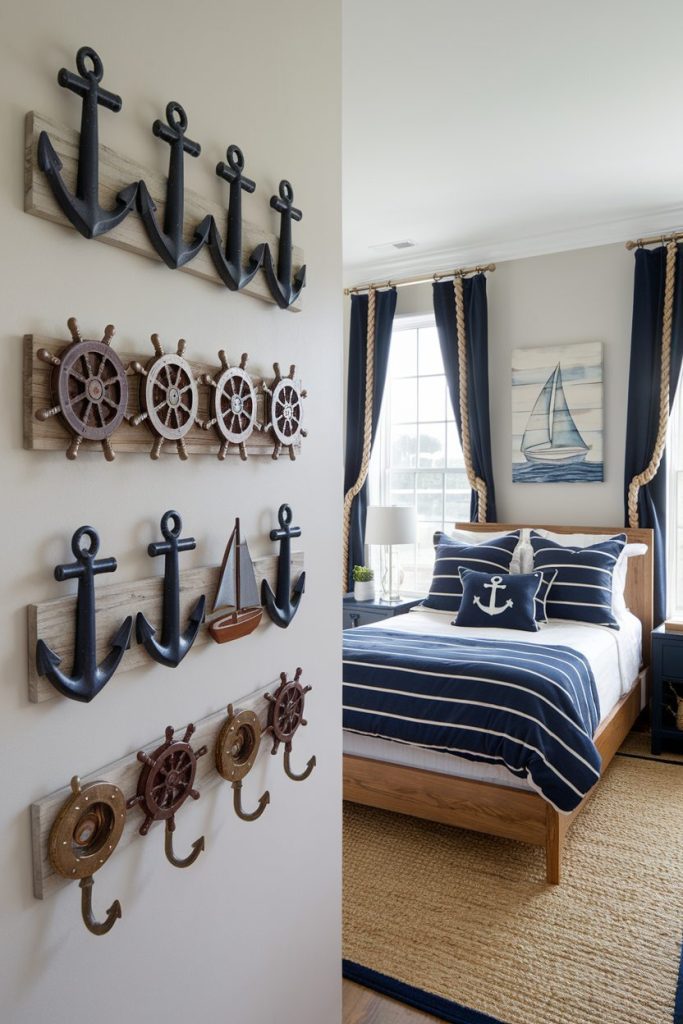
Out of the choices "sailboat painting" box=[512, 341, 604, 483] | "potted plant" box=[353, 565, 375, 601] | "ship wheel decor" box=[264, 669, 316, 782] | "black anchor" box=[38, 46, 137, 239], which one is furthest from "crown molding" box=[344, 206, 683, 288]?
"black anchor" box=[38, 46, 137, 239]

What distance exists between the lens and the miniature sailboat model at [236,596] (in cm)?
123

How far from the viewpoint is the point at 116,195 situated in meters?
1.00

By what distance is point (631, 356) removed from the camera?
4.28 metres

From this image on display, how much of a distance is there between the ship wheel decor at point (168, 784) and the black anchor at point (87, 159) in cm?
72

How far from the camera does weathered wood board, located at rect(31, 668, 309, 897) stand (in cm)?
91

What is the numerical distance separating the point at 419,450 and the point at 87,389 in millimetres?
4409

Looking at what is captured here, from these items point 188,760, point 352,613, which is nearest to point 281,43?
point 188,760

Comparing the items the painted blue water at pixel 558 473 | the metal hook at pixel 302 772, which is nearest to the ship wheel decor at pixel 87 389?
the metal hook at pixel 302 772

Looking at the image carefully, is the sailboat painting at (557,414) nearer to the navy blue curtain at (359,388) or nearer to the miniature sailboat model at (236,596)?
the navy blue curtain at (359,388)

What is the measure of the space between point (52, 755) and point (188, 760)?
0.84ft

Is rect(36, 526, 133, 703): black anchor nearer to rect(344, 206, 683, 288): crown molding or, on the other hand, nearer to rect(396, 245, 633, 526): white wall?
rect(396, 245, 633, 526): white wall

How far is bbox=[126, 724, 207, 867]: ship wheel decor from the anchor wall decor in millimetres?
718

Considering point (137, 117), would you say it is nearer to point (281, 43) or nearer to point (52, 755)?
point (281, 43)

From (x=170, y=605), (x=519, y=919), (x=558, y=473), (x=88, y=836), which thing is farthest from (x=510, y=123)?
(x=88, y=836)
